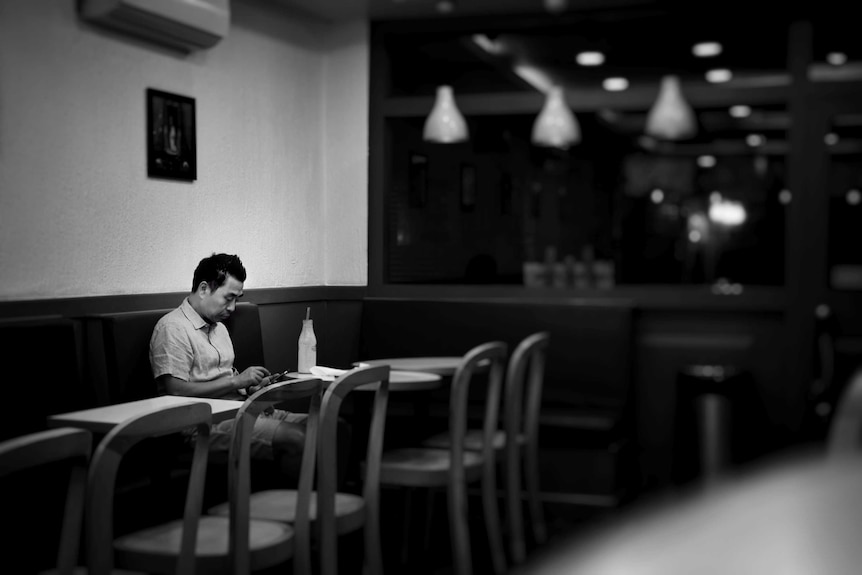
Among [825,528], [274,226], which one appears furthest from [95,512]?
[274,226]

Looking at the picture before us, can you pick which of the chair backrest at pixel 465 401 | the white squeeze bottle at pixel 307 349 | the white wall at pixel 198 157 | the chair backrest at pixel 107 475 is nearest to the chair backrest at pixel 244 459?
the chair backrest at pixel 107 475

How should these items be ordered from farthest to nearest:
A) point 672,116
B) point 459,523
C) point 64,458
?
point 672,116 → point 459,523 → point 64,458

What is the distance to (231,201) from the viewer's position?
15.0ft

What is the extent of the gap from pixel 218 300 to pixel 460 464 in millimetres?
1130

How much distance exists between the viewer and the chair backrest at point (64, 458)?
1642mm

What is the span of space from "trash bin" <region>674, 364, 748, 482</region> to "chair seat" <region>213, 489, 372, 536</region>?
255 centimetres

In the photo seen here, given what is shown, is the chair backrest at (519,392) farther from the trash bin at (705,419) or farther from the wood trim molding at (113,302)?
the wood trim molding at (113,302)

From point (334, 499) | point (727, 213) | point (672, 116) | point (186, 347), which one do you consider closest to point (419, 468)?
point (334, 499)

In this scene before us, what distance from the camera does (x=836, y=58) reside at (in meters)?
5.06

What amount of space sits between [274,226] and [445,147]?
1406 millimetres

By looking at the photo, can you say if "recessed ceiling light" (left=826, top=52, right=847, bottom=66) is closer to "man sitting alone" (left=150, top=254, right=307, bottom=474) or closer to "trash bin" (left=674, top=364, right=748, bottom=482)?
"trash bin" (left=674, top=364, right=748, bottom=482)

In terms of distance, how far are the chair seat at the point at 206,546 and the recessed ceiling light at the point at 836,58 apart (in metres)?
4.04

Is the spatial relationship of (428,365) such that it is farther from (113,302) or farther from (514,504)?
(113,302)

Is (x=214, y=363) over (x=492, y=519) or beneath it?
over
